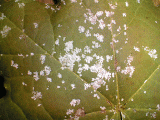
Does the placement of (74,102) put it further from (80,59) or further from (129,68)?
(129,68)

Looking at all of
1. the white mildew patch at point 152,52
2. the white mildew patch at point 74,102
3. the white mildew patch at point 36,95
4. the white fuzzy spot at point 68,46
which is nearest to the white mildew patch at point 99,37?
the white fuzzy spot at point 68,46

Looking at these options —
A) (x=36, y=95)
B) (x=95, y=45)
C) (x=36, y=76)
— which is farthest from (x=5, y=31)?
(x=95, y=45)

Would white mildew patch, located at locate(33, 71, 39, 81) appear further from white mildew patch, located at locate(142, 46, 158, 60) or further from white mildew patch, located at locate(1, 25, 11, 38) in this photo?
white mildew patch, located at locate(142, 46, 158, 60)

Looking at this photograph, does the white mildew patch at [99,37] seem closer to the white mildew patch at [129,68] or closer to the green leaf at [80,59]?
the green leaf at [80,59]

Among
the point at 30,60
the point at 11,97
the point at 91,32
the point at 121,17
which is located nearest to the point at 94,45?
the point at 91,32

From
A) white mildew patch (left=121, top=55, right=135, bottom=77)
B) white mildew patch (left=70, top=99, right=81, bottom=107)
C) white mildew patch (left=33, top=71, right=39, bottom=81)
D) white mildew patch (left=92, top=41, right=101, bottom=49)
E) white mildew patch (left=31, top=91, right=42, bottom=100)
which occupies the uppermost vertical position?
white mildew patch (left=92, top=41, right=101, bottom=49)

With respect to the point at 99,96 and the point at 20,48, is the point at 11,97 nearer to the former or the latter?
the point at 20,48

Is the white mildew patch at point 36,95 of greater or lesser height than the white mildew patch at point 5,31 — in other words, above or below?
below

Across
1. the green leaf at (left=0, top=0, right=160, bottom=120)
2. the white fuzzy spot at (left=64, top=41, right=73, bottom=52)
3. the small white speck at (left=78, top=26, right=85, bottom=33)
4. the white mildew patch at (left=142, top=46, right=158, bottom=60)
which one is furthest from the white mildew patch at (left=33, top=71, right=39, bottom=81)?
the white mildew patch at (left=142, top=46, right=158, bottom=60)
